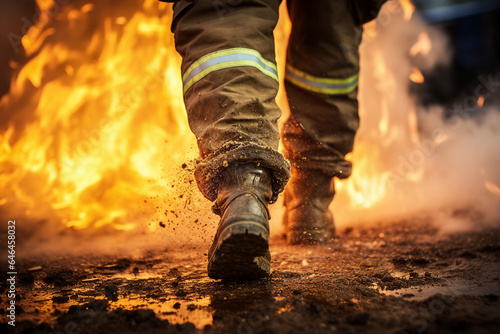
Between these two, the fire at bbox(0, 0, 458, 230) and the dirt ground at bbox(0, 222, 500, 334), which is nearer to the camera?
the dirt ground at bbox(0, 222, 500, 334)

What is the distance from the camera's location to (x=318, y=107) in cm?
207

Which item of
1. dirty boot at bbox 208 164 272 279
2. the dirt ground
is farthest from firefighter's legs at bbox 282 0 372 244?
dirty boot at bbox 208 164 272 279

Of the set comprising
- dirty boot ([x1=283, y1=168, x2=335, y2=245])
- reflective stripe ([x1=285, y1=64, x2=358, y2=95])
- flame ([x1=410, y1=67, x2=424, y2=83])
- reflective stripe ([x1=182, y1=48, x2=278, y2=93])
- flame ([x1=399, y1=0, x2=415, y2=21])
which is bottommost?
dirty boot ([x1=283, y1=168, x2=335, y2=245])

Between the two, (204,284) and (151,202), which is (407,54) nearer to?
(151,202)

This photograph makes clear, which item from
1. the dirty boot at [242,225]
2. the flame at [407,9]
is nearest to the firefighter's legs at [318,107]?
the dirty boot at [242,225]

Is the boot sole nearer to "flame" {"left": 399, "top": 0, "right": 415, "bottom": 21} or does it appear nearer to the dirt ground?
the dirt ground

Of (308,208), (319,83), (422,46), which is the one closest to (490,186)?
(308,208)

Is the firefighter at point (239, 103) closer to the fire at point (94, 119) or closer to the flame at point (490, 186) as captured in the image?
the fire at point (94, 119)

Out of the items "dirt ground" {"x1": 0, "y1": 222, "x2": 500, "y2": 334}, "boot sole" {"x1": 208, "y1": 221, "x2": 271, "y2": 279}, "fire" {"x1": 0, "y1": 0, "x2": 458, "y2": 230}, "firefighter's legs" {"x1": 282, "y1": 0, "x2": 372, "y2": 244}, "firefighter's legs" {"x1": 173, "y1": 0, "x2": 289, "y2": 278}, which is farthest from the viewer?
"fire" {"x1": 0, "y1": 0, "x2": 458, "y2": 230}

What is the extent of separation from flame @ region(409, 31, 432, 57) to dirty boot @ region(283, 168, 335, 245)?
2.68 m

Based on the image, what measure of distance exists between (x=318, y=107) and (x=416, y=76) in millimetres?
2767

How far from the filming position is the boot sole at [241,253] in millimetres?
1119

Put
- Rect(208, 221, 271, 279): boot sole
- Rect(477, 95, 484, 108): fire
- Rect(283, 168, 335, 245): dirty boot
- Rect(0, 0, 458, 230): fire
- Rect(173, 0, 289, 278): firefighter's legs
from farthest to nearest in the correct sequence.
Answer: Rect(477, 95, 484, 108): fire < Rect(0, 0, 458, 230): fire < Rect(283, 168, 335, 245): dirty boot < Rect(173, 0, 289, 278): firefighter's legs < Rect(208, 221, 271, 279): boot sole

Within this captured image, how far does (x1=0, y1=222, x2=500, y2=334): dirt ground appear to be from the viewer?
972 millimetres
